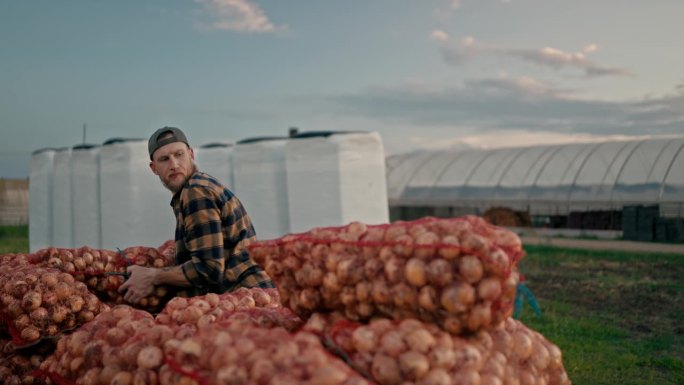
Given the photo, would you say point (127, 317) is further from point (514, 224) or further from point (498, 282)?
point (514, 224)

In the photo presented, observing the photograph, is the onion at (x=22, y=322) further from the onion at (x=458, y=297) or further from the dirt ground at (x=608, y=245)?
the dirt ground at (x=608, y=245)

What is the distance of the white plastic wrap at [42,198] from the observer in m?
14.4

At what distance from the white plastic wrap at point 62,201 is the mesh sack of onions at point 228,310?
1168cm

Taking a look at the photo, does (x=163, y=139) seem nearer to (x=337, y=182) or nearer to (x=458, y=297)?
(x=458, y=297)

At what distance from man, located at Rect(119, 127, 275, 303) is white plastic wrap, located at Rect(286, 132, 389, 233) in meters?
6.24

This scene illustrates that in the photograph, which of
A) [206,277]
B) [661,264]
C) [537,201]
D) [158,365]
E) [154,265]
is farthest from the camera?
[537,201]

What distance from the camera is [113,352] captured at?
2053 mm

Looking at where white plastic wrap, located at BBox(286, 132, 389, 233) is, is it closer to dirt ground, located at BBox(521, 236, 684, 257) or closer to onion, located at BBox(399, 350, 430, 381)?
onion, located at BBox(399, 350, 430, 381)

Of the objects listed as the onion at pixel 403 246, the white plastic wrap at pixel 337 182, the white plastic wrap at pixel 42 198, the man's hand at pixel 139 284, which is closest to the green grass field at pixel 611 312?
the white plastic wrap at pixel 337 182

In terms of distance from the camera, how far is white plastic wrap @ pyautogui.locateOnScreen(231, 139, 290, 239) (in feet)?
33.2

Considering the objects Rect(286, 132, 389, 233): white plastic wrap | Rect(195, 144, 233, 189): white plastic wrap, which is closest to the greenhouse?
Rect(286, 132, 389, 233): white plastic wrap

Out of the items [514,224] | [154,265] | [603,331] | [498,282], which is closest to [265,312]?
[498,282]

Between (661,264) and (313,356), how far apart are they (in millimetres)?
13046

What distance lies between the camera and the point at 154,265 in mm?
3234
